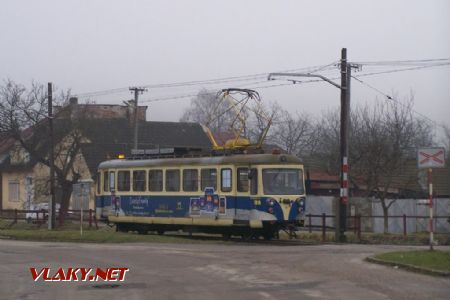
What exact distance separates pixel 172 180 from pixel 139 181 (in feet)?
7.21

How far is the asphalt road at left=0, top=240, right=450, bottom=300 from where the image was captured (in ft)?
39.6

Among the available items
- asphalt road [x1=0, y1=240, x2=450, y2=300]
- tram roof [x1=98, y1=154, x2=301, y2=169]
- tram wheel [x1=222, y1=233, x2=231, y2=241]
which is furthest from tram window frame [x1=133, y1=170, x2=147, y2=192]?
asphalt road [x1=0, y1=240, x2=450, y2=300]

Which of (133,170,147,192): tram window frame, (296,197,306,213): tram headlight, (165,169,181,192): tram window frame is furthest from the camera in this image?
(133,170,147,192): tram window frame

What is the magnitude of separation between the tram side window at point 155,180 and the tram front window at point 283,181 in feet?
17.2

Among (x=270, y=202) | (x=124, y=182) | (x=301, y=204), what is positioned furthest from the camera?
(x=124, y=182)

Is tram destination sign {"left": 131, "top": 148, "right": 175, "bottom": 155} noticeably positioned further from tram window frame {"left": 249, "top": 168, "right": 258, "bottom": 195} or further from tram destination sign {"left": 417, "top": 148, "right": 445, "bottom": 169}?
tram destination sign {"left": 417, "top": 148, "right": 445, "bottom": 169}

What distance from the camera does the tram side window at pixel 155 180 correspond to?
1113 inches

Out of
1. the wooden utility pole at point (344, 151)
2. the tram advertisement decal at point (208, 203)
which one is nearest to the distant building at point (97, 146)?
the tram advertisement decal at point (208, 203)

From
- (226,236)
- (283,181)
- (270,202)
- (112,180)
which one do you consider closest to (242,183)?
(270,202)

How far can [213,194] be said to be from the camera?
25.8m

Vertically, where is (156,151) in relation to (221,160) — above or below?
above

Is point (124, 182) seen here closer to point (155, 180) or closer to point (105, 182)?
point (105, 182)

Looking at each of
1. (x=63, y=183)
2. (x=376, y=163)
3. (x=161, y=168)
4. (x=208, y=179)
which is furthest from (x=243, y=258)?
(x=63, y=183)

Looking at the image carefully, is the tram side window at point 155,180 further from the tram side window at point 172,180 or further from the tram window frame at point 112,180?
the tram window frame at point 112,180
